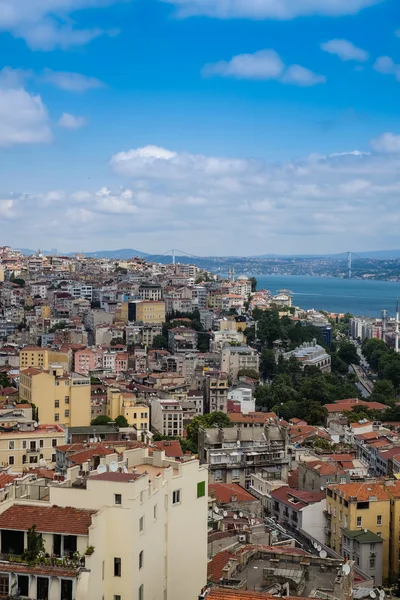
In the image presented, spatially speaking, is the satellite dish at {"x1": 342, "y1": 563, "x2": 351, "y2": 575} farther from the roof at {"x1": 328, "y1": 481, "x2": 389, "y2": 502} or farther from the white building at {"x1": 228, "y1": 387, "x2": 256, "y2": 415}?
the white building at {"x1": 228, "y1": 387, "x2": 256, "y2": 415}

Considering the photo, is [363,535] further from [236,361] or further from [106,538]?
[236,361]

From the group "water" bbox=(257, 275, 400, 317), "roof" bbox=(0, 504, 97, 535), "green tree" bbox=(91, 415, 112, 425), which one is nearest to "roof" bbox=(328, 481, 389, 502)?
"roof" bbox=(0, 504, 97, 535)

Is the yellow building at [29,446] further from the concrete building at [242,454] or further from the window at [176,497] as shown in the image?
the window at [176,497]

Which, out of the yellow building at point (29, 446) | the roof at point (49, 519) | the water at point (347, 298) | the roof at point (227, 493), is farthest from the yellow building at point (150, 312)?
the water at point (347, 298)

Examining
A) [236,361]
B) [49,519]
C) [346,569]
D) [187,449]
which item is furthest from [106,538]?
[236,361]

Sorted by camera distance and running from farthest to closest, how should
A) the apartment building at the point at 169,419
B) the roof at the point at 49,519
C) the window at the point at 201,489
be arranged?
1. the apartment building at the point at 169,419
2. the window at the point at 201,489
3. the roof at the point at 49,519

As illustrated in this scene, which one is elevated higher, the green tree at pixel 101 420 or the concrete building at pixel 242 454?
the concrete building at pixel 242 454

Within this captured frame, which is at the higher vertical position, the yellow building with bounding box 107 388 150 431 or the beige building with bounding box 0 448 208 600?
the beige building with bounding box 0 448 208 600

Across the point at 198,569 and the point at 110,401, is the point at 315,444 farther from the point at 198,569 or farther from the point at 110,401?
the point at 198,569
